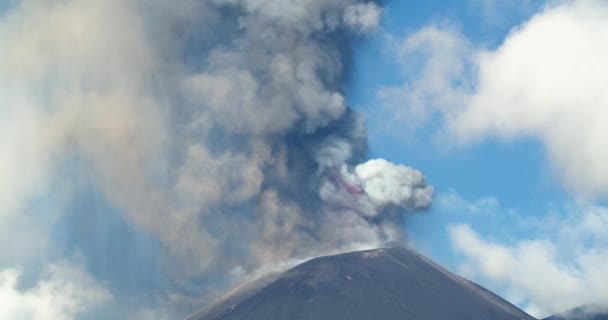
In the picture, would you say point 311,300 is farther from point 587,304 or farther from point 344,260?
point 587,304

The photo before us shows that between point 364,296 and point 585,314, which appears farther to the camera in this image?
point 585,314

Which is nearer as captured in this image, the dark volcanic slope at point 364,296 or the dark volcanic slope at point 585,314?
the dark volcanic slope at point 364,296

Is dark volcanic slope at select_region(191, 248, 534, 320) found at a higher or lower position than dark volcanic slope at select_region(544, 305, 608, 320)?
higher

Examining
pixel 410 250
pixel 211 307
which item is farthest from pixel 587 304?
pixel 211 307

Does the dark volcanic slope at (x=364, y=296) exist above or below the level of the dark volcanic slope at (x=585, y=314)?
above

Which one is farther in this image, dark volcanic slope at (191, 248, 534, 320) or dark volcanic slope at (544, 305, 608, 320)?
dark volcanic slope at (544, 305, 608, 320)

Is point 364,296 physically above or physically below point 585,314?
above

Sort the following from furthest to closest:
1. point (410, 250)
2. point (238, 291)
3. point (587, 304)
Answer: point (587, 304)
point (410, 250)
point (238, 291)

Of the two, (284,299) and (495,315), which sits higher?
(284,299)
